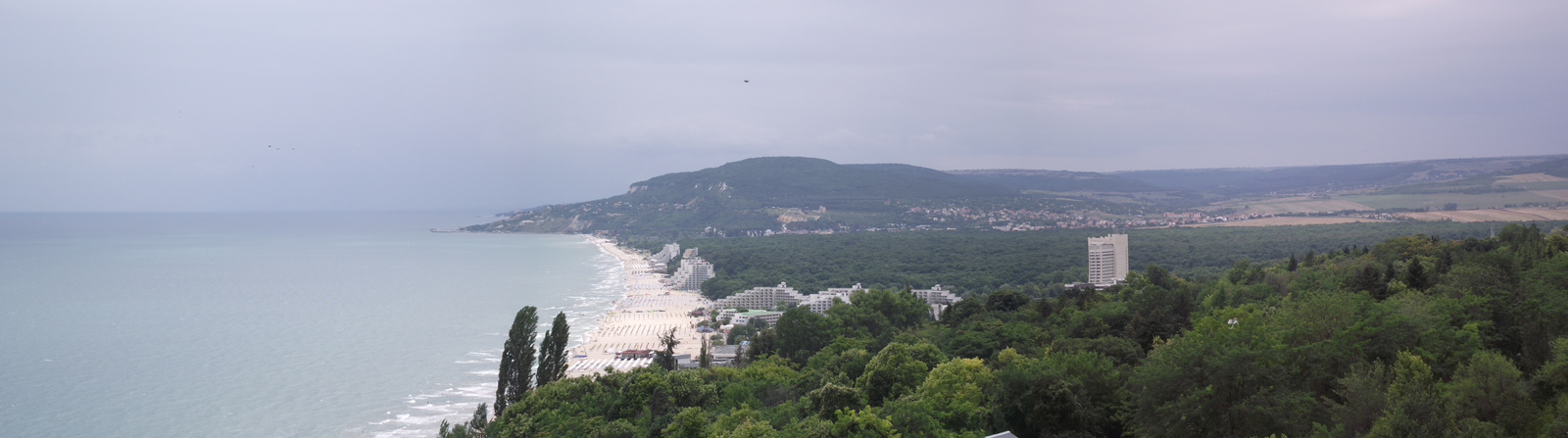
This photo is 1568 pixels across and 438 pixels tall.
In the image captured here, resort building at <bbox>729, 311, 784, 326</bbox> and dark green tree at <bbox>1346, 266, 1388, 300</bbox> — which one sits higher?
dark green tree at <bbox>1346, 266, 1388, 300</bbox>

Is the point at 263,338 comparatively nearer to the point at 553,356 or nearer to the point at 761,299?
the point at 553,356

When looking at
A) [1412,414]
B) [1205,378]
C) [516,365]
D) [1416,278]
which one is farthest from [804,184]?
[1412,414]

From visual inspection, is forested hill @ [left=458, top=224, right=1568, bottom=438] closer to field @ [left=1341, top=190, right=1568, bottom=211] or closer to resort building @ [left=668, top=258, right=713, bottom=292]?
field @ [left=1341, top=190, right=1568, bottom=211]

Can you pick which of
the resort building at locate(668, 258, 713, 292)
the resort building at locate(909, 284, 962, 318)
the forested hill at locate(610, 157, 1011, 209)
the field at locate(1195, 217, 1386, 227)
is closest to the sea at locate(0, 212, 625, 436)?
the resort building at locate(668, 258, 713, 292)

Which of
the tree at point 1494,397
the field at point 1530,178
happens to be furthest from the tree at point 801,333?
the field at point 1530,178

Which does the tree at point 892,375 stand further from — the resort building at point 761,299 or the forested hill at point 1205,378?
the resort building at point 761,299

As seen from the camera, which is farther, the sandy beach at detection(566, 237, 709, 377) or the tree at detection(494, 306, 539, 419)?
the sandy beach at detection(566, 237, 709, 377)

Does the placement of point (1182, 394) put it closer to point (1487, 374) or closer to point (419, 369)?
point (1487, 374)
